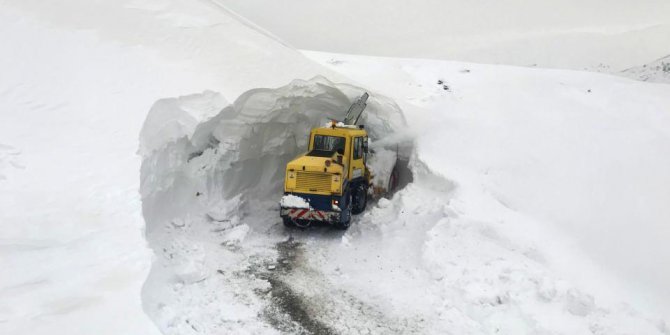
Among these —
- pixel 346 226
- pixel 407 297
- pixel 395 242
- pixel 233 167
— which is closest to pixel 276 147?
pixel 233 167

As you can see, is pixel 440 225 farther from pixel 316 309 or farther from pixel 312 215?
Answer: pixel 316 309

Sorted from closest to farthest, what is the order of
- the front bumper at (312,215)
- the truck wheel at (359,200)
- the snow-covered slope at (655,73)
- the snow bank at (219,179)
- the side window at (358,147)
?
the snow bank at (219,179) < the front bumper at (312,215) < the side window at (358,147) < the truck wheel at (359,200) < the snow-covered slope at (655,73)

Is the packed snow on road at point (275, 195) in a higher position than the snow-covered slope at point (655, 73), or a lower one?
lower

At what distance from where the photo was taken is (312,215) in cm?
1127

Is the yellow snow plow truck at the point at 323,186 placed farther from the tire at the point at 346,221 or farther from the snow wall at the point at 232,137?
the snow wall at the point at 232,137

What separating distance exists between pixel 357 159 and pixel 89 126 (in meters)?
6.67

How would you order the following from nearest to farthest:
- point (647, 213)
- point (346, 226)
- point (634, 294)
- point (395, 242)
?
point (634, 294), point (647, 213), point (395, 242), point (346, 226)

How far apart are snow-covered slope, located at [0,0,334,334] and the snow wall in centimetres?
49

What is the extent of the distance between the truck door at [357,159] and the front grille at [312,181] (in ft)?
4.57

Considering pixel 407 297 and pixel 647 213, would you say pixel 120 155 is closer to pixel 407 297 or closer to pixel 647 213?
pixel 407 297

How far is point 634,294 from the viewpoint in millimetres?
8086

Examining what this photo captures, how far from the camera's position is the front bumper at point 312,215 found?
11.2 m

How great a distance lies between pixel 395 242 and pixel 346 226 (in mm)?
1749

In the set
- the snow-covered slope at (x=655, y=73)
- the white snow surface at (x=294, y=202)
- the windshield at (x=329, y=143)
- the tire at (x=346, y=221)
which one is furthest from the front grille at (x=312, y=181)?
the snow-covered slope at (x=655, y=73)
